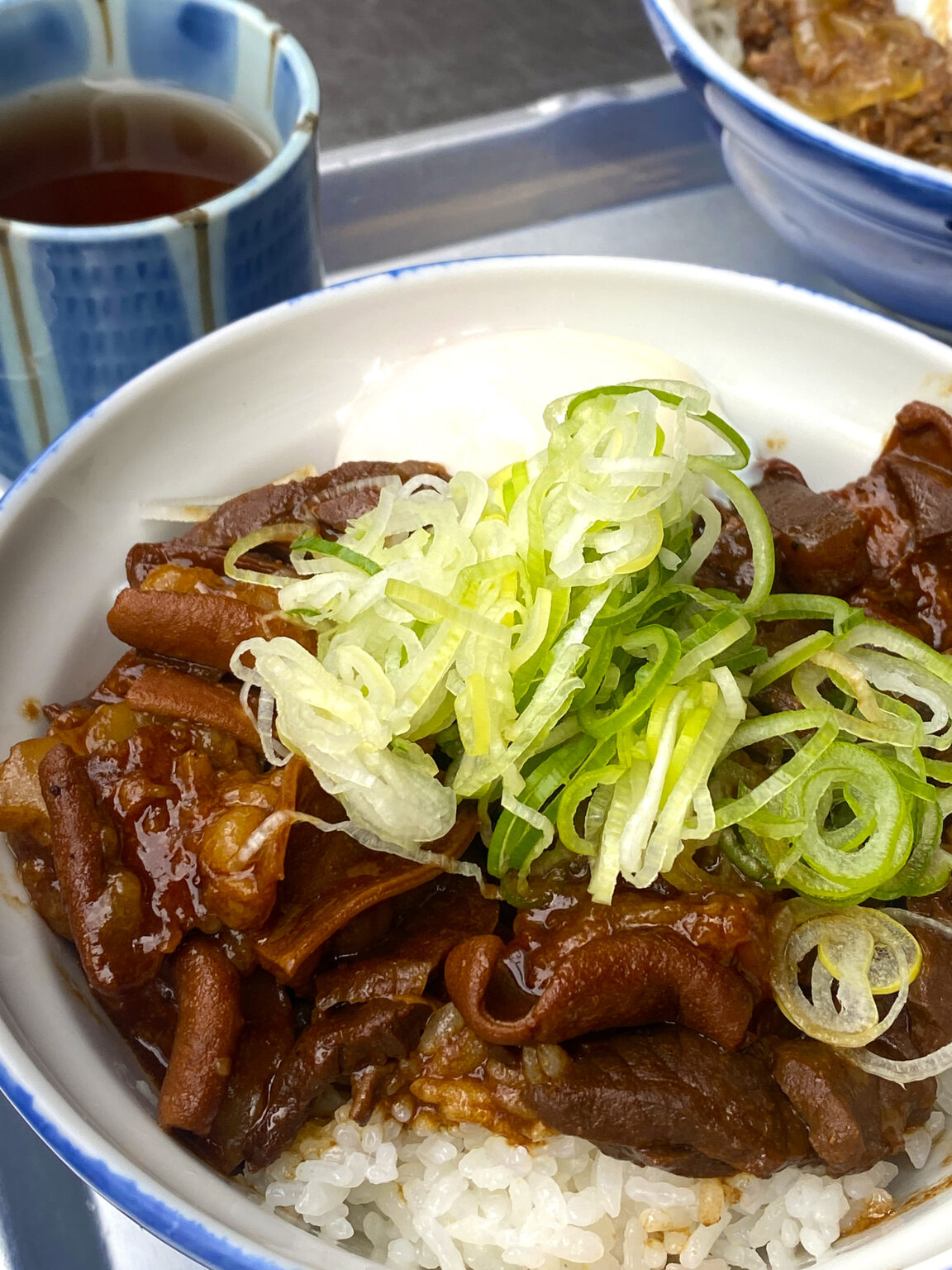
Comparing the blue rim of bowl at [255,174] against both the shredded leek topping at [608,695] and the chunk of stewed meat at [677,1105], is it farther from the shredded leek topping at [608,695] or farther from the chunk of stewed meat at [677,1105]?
the chunk of stewed meat at [677,1105]

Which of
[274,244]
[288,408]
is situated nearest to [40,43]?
[274,244]

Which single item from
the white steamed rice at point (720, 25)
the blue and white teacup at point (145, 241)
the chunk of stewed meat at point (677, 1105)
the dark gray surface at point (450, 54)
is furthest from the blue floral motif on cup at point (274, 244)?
the chunk of stewed meat at point (677, 1105)

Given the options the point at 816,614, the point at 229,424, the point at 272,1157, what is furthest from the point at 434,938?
the point at 229,424

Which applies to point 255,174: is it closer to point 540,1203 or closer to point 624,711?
point 624,711

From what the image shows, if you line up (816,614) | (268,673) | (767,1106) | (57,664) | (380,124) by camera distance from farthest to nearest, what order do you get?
(380,124) → (57,664) → (816,614) → (268,673) → (767,1106)

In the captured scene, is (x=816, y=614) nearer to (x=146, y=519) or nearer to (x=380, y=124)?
(x=146, y=519)
